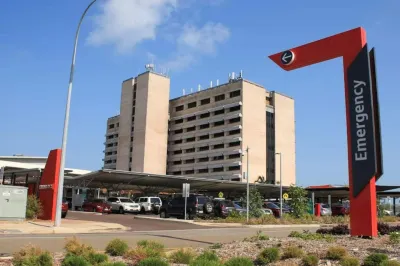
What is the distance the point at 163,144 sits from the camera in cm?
11462

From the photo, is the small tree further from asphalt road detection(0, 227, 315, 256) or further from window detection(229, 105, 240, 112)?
window detection(229, 105, 240, 112)

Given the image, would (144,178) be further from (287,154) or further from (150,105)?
(287,154)

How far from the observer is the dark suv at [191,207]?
35.1 m

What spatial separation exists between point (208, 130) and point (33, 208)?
86553 mm

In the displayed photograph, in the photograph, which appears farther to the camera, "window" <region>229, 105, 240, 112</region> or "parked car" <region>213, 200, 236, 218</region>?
"window" <region>229, 105, 240, 112</region>

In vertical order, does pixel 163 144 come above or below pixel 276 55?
above

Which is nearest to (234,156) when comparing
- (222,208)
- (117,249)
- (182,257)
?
(222,208)

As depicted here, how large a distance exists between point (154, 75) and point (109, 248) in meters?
105

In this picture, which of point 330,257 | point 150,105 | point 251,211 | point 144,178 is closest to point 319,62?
point 330,257

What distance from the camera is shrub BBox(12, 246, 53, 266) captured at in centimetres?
782

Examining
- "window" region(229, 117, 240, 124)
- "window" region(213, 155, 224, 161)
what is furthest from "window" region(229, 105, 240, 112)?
"window" region(213, 155, 224, 161)

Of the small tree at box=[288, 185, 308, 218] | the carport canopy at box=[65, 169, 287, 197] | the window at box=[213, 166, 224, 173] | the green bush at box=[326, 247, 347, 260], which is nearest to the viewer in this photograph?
the green bush at box=[326, 247, 347, 260]

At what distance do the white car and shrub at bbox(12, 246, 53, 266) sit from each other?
119 feet

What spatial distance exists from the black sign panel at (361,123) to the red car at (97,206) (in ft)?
110
